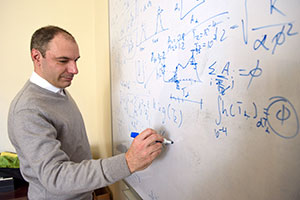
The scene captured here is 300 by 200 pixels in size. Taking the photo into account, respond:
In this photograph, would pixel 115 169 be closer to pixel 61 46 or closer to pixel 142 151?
pixel 142 151

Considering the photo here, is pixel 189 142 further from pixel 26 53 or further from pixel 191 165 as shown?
pixel 26 53

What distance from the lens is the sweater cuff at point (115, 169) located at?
0.57m

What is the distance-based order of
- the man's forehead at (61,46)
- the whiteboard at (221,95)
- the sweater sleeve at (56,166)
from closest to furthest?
1. the whiteboard at (221,95)
2. the sweater sleeve at (56,166)
3. the man's forehead at (61,46)

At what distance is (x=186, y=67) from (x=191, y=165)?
328 millimetres

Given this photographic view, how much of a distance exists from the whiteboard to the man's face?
31 centimetres

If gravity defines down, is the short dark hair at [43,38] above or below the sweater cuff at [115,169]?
above

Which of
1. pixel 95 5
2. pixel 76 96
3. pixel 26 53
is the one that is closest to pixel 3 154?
pixel 76 96

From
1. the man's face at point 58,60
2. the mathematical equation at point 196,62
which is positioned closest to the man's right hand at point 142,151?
the mathematical equation at point 196,62

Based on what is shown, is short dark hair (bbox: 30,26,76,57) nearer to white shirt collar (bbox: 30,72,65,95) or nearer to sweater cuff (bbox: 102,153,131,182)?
white shirt collar (bbox: 30,72,65,95)

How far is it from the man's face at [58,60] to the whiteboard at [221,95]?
0.31 meters

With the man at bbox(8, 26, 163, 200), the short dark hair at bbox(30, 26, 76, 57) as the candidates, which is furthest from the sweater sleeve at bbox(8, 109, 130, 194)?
the short dark hair at bbox(30, 26, 76, 57)

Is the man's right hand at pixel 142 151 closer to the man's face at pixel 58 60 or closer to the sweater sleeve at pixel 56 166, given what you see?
the sweater sleeve at pixel 56 166

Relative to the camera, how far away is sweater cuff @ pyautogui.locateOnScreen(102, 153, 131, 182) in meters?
0.57

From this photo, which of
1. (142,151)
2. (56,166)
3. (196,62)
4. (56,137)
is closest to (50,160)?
(56,166)
